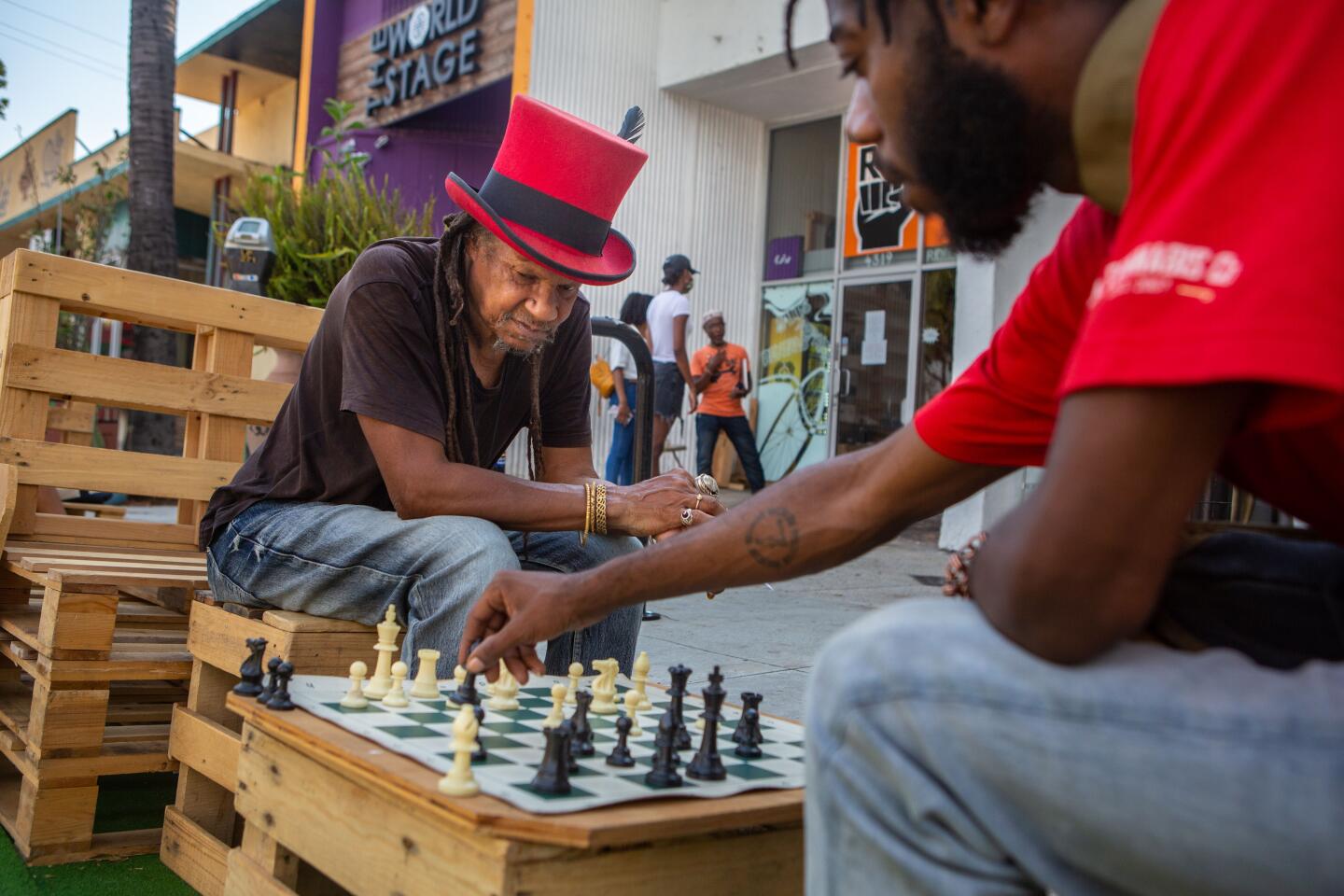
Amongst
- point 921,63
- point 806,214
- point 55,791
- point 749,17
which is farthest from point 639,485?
point 806,214

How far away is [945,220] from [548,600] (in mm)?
889

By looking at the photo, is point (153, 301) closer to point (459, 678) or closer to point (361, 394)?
point (361, 394)

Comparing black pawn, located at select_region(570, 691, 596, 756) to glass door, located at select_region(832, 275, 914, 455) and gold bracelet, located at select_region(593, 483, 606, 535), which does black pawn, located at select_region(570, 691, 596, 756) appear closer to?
gold bracelet, located at select_region(593, 483, 606, 535)

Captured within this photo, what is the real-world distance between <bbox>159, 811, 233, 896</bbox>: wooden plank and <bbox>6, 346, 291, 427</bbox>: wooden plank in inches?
54.0

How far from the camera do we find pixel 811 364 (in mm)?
11445

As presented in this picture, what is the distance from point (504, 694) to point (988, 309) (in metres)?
7.46

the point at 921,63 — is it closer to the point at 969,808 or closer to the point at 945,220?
the point at 945,220

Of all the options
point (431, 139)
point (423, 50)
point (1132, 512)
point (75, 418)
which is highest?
point (423, 50)

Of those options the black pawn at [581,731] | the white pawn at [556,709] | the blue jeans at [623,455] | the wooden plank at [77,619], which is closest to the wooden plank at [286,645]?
the wooden plank at [77,619]

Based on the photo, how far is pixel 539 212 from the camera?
2865 mm

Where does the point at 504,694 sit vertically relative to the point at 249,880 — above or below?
above

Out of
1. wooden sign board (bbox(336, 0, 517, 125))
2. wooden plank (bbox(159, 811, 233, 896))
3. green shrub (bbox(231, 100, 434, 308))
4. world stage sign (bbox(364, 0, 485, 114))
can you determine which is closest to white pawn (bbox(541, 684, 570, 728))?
wooden plank (bbox(159, 811, 233, 896))

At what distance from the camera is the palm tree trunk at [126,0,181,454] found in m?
9.72

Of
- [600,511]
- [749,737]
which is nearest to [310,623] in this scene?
[600,511]
